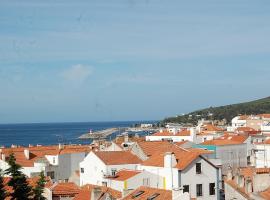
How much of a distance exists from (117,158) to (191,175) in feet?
36.3

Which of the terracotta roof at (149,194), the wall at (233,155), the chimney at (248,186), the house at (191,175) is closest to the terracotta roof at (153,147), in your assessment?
the house at (191,175)

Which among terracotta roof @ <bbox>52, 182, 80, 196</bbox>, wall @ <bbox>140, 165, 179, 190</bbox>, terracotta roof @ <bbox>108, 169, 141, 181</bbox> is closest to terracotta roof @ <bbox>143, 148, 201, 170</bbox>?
wall @ <bbox>140, 165, 179, 190</bbox>

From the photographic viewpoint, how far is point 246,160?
81.5m

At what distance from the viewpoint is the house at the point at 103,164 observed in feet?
172

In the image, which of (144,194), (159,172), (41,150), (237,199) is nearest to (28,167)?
(41,150)

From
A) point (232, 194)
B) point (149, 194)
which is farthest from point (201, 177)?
point (232, 194)

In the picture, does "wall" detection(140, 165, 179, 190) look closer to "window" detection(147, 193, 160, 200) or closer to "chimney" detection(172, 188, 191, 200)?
"window" detection(147, 193, 160, 200)

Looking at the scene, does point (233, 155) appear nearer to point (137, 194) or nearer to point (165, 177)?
point (165, 177)

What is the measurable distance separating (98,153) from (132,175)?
10.5 m

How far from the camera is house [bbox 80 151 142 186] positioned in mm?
52500

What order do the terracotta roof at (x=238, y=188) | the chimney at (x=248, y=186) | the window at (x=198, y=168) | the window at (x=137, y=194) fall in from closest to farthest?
the terracotta roof at (x=238, y=188), the chimney at (x=248, y=186), the window at (x=137, y=194), the window at (x=198, y=168)

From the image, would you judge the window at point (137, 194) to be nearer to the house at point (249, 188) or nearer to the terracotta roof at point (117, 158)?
the house at point (249, 188)

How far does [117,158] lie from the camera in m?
54.7

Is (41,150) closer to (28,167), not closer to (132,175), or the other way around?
(28,167)
